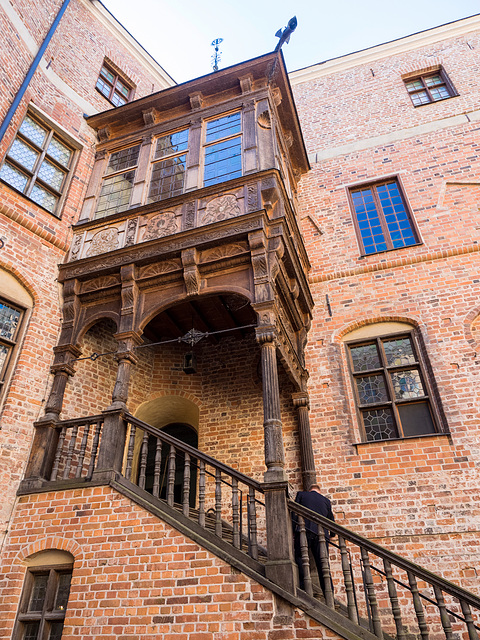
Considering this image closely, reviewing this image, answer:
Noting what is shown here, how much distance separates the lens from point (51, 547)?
5.45 metres

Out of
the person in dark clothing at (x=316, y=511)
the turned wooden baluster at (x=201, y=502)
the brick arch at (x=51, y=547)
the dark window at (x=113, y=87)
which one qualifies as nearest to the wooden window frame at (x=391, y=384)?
the person in dark clothing at (x=316, y=511)

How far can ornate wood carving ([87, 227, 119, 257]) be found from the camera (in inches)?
310

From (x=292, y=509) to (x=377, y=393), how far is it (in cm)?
352

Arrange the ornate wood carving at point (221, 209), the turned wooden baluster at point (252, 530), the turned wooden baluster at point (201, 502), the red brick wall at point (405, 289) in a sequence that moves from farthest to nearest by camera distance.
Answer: the ornate wood carving at point (221, 209) < the red brick wall at point (405, 289) < the turned wooden baluster at point (201, 502) < the turned wooden baluster at point (252, 530)

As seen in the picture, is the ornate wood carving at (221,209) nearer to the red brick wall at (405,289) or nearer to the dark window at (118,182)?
the dark window at (118,182)

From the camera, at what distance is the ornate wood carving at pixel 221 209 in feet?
23.4

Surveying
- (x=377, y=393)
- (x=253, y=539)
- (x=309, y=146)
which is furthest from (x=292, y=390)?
(x=309, y=146)

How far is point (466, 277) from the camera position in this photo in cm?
819

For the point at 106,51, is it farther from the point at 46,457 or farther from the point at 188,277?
the point at 46,457

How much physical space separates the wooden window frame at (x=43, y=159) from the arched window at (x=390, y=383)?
637 cm

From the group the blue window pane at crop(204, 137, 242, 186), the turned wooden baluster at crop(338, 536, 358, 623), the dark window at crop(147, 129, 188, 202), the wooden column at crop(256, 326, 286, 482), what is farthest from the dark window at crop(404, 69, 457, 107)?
the turned wooden baluster at crop(338, 536, 358, 623)

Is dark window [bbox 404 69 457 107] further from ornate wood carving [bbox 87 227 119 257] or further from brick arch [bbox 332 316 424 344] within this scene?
ornate wood carving [bbox 87 227 119 257]

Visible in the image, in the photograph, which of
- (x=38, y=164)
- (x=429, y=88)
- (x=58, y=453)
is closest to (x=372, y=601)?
(x=58, y=453)

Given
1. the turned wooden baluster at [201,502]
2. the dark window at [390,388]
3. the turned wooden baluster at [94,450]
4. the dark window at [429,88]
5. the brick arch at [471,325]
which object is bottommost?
the turned wooden baluster at [201,502]
